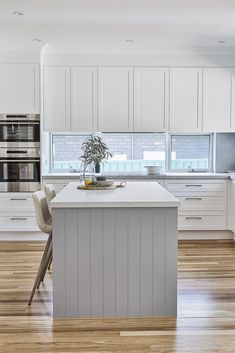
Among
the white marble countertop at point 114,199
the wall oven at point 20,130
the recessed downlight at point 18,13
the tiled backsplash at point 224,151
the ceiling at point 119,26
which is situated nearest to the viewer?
the white marble countertop at point 114,199

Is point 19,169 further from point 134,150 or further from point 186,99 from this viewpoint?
point 186,99

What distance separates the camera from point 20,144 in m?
5.60

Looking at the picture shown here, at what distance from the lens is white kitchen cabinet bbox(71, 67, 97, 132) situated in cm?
585

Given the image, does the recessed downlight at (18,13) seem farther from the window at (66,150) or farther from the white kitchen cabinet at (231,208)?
the white kitchen cabinet at (231,208)

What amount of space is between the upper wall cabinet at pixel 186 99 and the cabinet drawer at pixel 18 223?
7.62 ft

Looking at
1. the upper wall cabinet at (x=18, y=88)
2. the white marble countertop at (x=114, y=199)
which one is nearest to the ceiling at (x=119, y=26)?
the upper wall cabinet at (x=18, y=88)

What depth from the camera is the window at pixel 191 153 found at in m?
6.45

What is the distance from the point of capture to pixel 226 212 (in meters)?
5.82

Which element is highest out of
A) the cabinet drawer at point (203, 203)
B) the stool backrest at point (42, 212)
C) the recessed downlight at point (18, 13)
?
the recessed downlight at point (18, 13)

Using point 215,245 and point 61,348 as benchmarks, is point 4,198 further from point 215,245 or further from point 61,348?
point 61,348

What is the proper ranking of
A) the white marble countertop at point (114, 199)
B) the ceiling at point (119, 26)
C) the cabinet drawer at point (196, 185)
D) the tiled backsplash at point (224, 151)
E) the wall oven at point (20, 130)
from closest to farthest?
the white marble countertop at point (114, 199)
the ceiling at point (119, 26)
the wall oven at point (20, 130)
the cabinet drawer at point (196, 185)
the tiled backsplash at point (224, 151)

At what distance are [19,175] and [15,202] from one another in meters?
0.37

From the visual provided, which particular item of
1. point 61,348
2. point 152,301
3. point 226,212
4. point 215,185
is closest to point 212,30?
point 215,185

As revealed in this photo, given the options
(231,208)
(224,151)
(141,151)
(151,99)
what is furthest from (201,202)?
(151,99)
